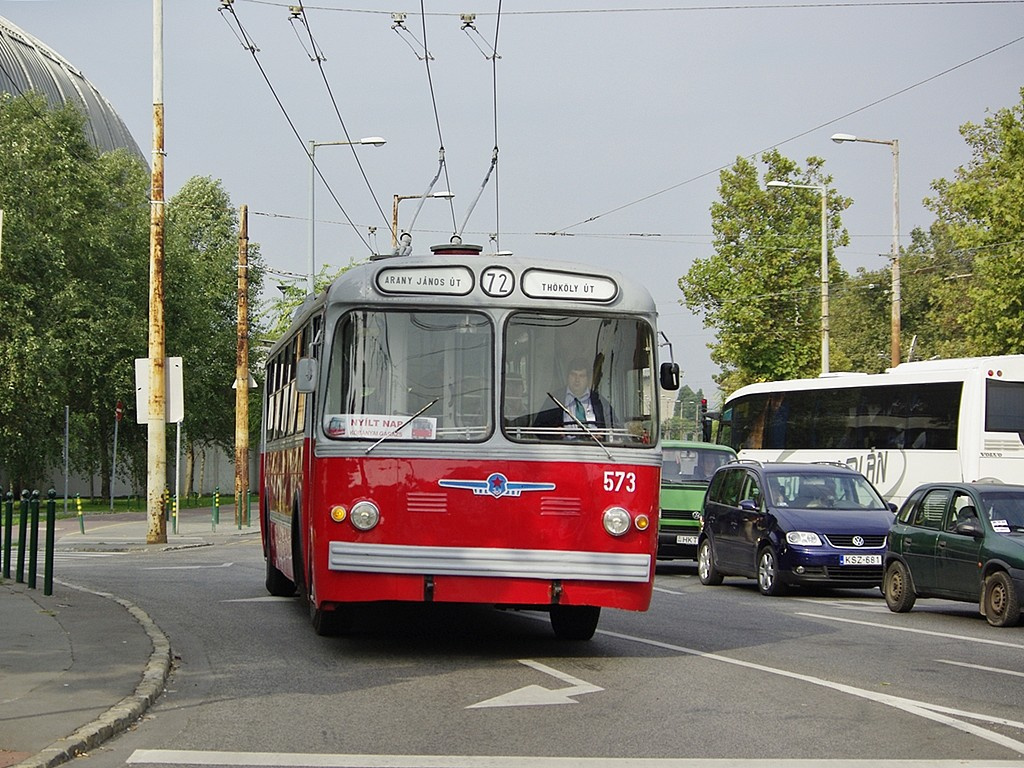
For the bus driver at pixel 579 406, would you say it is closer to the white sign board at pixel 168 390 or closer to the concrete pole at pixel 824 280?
the white sign board at pixel 168 390

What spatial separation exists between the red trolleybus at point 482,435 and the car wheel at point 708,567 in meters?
10.8

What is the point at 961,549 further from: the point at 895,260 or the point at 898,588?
the point at 895,260

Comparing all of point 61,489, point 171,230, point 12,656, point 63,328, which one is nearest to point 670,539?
point 12,656

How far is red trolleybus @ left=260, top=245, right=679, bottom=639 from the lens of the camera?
37.8 ft

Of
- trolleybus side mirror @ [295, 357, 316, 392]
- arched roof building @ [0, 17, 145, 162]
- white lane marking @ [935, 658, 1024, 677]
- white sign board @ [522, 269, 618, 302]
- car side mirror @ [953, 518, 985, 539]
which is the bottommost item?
white lane marking @ [935, 658, 1024, 677]

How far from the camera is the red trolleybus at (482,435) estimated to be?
11531mm

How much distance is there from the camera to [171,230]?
60062 millimetres

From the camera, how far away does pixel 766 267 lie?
164ft

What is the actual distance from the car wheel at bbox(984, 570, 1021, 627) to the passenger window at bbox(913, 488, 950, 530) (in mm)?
1279

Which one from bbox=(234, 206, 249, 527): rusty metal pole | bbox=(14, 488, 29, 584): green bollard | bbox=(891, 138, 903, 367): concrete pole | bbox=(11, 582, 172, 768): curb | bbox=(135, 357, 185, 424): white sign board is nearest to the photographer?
bbox=(11, 582, 172, 768): curb

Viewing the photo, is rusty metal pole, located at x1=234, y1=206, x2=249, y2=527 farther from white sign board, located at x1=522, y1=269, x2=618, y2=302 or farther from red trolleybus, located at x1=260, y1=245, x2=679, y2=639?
white sign board, located at x1=522, y1=269, x2=618, y2=302

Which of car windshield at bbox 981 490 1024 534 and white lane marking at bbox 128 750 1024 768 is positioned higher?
car windshield at bbox 981 490 1024 534

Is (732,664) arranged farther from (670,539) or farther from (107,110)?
(107,110)

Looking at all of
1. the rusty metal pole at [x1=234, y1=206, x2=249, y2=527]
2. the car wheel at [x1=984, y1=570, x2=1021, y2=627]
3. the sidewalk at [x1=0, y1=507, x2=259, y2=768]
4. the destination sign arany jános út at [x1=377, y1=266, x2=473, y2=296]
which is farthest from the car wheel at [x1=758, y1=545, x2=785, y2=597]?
the rusty metal pole at [x1=234, y1=206, x2=249, y2=527]
